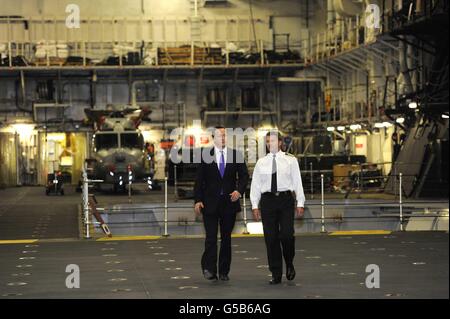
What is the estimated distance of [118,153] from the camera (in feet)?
144

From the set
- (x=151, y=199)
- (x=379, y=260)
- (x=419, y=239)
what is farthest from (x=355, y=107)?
(x=379, y=260)

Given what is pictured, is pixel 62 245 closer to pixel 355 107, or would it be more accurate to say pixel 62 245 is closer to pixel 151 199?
pixel 151 199

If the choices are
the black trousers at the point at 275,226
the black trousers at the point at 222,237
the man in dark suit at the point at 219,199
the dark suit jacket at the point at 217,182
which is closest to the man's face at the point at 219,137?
the man in dark suit at the point at 219,199

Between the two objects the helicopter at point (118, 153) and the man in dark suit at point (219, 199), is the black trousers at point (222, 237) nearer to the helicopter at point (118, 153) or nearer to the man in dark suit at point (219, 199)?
the man in dark suit at point (219, 199)

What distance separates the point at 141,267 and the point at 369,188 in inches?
973

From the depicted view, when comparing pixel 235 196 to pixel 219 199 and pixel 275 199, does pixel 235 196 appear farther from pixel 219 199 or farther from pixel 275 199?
pixel 275 199

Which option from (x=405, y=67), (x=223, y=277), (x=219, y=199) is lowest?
(x=223, y=277)

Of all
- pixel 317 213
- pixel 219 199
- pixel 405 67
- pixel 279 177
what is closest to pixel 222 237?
pixel 219 199

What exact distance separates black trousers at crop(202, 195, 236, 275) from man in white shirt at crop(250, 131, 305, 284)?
0.46 meters

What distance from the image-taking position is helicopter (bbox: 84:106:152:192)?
4312 cm

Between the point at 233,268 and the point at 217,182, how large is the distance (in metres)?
2.00

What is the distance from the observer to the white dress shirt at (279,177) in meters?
13.3

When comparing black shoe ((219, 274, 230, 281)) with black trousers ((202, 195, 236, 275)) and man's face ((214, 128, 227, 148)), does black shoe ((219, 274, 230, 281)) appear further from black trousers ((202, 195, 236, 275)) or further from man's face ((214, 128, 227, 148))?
man's face ((214, 128, 227, 148))

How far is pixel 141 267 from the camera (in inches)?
613
